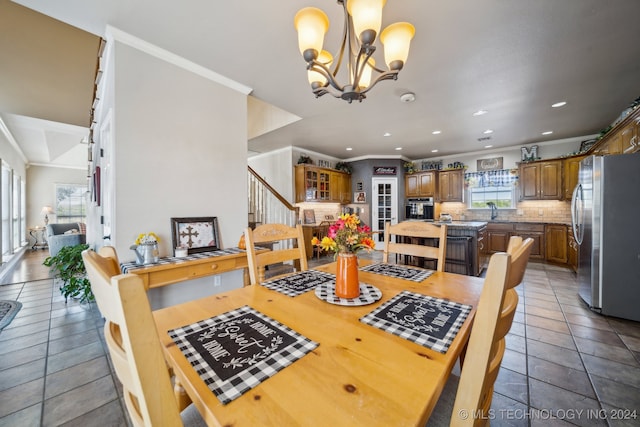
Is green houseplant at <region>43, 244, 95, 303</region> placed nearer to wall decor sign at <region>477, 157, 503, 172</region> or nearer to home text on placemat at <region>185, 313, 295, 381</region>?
home text on placemat at <region>185, 313, 295, 381</region>

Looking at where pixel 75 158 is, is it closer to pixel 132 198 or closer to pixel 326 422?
pixel 132 198

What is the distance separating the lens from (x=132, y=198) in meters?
2.07

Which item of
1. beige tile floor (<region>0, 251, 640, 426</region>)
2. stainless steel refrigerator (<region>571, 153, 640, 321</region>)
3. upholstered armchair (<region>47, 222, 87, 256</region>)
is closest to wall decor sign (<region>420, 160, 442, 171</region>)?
stainless steel refrigerator (<region>571, 153, 640, 321</region>)

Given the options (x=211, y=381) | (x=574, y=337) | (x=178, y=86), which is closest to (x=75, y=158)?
(x=178, y=86)

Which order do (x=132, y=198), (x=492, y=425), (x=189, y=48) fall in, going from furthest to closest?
(x=189, y=48) → (x=132, y=198) → (x=492, y=425)

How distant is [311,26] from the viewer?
1.36 meters

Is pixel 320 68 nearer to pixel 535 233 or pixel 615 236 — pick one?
pixel 615 236

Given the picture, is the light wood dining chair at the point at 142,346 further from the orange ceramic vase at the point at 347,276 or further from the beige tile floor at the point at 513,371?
the beige tile floor at the point at 513,371

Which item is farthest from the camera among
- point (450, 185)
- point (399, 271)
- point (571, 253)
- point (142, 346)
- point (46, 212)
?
point (46, 212)

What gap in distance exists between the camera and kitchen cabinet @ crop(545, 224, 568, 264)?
475 centimetres

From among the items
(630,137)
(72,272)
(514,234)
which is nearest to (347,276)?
(72,272)

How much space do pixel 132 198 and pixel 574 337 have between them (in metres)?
4.12

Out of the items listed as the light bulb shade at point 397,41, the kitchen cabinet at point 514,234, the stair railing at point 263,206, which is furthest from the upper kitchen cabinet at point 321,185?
the light bulb shade at point 397,41

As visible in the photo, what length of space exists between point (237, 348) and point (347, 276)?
0.54 m
